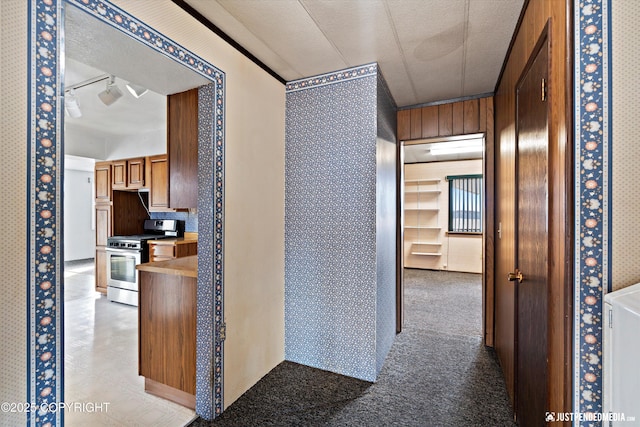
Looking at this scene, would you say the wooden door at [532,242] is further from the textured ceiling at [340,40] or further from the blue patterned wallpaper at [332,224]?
the blue patterned wallpaper at [332,224]

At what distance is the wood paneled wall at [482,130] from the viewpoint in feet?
9.12

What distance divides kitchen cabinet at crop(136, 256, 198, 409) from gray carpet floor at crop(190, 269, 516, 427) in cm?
35

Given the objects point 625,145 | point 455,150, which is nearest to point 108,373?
point 625,145

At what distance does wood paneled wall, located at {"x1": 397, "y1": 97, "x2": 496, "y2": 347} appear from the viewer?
9.12 ft

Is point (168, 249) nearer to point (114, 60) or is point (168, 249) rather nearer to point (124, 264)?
point (124, 264)

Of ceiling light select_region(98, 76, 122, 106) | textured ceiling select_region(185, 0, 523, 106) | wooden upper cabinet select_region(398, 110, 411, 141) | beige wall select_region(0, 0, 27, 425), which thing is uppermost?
textured ceiling select_region(185, 0, 523, 106)

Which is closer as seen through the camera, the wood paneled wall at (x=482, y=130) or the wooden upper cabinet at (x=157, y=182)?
the wood paneled wall at (x=482, y=130)

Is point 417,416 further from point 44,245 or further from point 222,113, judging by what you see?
point 222,113

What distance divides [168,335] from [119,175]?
3.59 meters

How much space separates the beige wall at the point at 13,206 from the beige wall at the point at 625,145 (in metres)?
2.02

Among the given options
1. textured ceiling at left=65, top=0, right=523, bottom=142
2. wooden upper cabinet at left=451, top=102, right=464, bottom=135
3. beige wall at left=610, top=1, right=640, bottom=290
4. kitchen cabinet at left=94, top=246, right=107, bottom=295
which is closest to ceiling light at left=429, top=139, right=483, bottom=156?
wooden upper cabinet at left=451, top=102, right=464, bottom=135

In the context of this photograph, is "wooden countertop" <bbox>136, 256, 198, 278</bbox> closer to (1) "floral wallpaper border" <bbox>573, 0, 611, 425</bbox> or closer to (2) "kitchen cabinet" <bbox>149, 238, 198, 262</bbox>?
(2) "kitchen cabinet" <bbox>149, 238, 198, 262</bbox>

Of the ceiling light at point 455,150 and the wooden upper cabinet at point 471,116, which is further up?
the ceiling light at point 455,150

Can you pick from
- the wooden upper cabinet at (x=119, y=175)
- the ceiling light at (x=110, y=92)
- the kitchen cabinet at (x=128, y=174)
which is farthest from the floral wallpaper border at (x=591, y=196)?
the wooden upper cabinet at (x=119, y=175)
